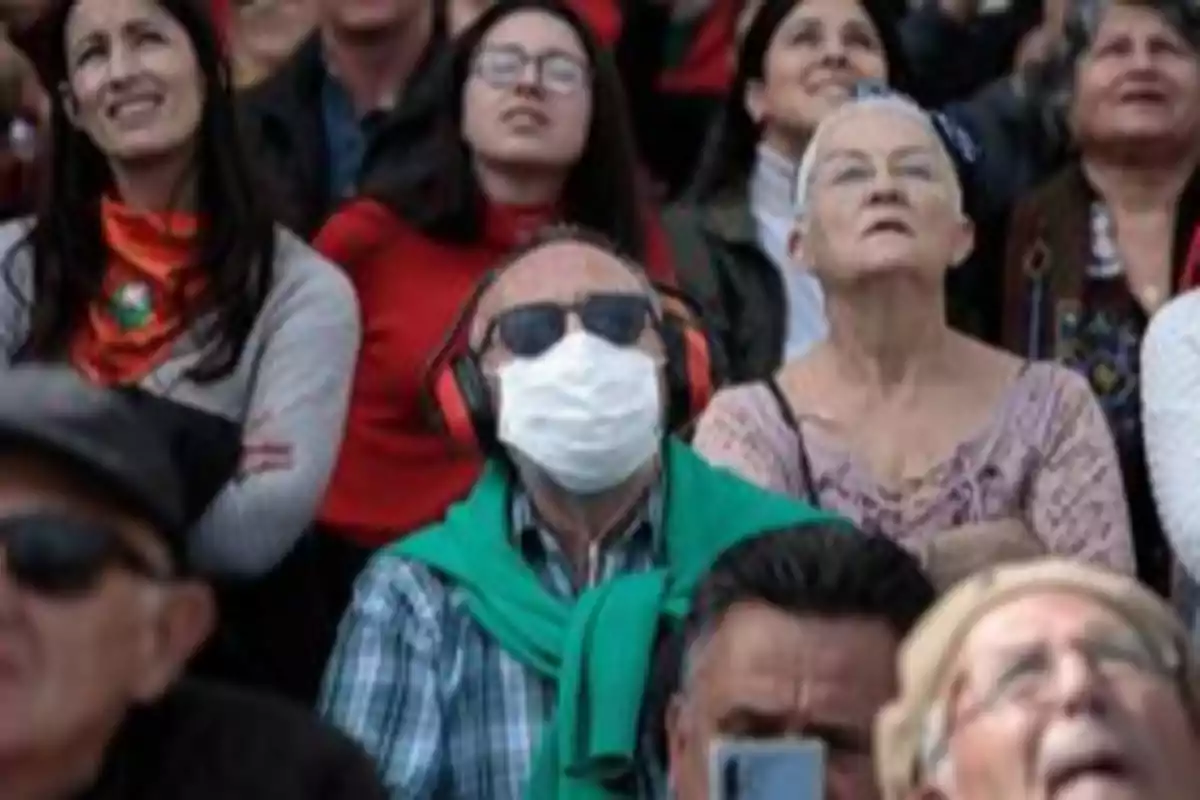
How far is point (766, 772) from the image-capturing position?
398 cm

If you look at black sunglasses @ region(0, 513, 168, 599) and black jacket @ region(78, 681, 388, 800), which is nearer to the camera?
black sunglasses @ region(0, 513, 168, 599)

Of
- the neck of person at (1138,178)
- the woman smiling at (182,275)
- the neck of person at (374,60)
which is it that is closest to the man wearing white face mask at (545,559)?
the woman smiling at (182,275)

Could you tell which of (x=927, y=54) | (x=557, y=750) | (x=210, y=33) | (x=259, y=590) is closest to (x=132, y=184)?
(x=210, y=33)

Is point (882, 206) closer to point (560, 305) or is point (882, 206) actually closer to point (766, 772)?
point (560, 305)

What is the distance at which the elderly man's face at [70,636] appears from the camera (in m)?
3.62

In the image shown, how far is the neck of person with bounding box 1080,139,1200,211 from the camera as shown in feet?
20.5

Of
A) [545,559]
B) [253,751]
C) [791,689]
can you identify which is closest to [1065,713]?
[791,689]

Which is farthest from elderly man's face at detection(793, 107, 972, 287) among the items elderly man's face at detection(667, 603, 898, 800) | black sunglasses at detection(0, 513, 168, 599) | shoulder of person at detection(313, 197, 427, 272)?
black sunglasses at detection(0, 513, 168, 599)

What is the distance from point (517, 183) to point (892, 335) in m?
0.82

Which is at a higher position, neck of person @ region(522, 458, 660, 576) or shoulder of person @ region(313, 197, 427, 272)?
shoulder of person @ region(313, 197, 427, 272)

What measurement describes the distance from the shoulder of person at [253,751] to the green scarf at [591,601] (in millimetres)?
740

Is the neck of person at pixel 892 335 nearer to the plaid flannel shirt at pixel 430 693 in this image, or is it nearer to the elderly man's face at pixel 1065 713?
the plaid flannel shirt at pixel 430 693

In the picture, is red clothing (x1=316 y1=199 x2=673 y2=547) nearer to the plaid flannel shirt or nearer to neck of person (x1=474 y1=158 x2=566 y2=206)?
neck of person (x1=474 y1=158 x2=566 y2=206)

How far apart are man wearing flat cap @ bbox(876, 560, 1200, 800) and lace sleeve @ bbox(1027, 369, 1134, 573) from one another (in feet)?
4.94
